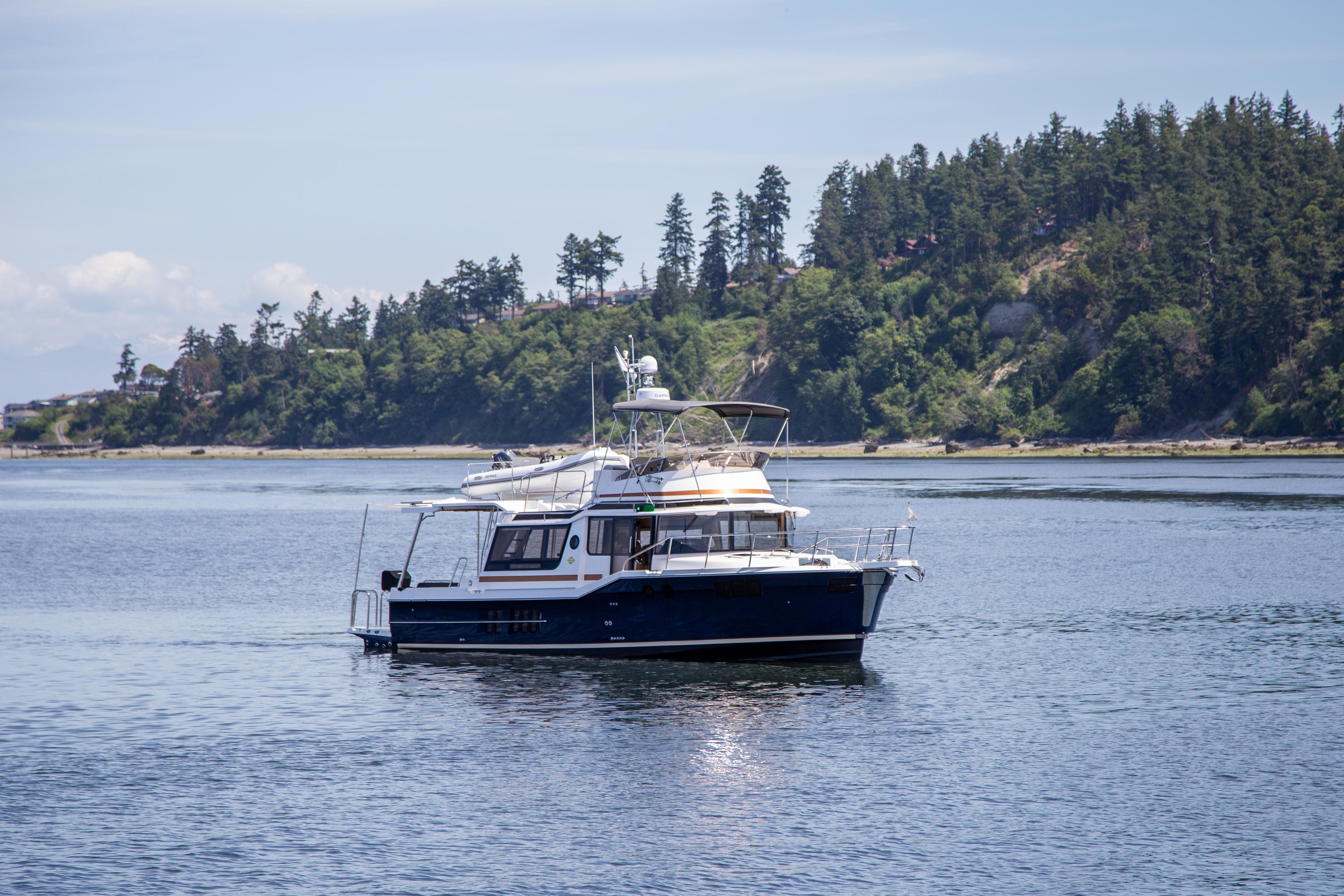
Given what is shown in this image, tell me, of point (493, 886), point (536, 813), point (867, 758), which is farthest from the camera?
point (867, 758)

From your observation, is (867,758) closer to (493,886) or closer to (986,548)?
(493,886)

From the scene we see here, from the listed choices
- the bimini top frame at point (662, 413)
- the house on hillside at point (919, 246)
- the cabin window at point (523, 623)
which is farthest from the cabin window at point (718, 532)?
the house on hillside at point (919, 246)

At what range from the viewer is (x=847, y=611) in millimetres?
27891

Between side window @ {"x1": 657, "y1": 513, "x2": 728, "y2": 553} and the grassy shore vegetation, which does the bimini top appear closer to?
side window @ {"x1": 657, "y1": 513, "x2": 728, "y2": 553}

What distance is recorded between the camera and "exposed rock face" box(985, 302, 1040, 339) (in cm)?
15788

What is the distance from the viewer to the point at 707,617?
1105 inches

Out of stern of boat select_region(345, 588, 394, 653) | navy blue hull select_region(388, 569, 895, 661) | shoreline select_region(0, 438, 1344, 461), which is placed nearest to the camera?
navy blue hull select_region(388, 569, 895, 661)

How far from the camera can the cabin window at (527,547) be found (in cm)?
2922

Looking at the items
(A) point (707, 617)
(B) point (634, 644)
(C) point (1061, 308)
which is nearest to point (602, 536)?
(B) point (634, 644)

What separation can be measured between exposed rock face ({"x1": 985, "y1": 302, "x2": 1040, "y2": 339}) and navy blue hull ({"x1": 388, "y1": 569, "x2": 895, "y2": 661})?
13647cm

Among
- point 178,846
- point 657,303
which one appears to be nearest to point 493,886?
point 178,846

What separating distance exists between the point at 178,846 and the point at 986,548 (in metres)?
44.9

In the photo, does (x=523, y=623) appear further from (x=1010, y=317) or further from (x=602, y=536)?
(x=1010, y=317)

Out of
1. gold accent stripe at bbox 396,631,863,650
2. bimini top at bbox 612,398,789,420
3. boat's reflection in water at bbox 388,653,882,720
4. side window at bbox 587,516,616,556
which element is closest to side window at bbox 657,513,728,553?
side window at bbox 587,516,616,556
